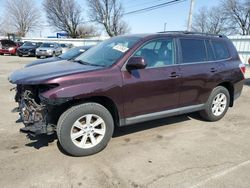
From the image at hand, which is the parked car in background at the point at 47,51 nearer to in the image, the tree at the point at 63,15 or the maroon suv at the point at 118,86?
the maroon suv at the point at 118,86

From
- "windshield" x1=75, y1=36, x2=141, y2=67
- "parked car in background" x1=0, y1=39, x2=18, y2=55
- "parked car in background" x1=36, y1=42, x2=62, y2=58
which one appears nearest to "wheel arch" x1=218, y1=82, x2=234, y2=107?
"windshield" x1=75, y1=36, x2=141, y2=67

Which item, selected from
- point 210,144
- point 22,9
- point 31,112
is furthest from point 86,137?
point 22,9

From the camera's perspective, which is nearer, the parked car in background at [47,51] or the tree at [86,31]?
the parked car in background at [47,51]

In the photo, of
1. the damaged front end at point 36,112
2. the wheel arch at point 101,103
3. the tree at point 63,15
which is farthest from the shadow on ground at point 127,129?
the tree at point 63,15

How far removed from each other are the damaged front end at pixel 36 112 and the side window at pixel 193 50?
8.32ft

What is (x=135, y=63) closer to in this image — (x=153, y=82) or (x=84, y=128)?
(x=153, y=82)

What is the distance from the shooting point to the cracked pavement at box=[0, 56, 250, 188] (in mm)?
3141

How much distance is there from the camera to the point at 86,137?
3.76 m

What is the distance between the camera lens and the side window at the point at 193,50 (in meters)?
4.64

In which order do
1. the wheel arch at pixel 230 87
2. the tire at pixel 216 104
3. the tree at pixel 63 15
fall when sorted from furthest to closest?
1. the tree at pixel 63 15
2. the wheel arch at pixel 230 87
3. the tire at pixel 216 104

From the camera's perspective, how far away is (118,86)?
12.4 feet

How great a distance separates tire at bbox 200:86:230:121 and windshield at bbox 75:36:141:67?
2126mm

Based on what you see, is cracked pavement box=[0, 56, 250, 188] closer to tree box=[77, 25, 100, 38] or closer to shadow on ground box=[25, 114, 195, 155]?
shadow on ground box=[25, 114, 195, 155]

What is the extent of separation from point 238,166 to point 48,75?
2.99 metres
